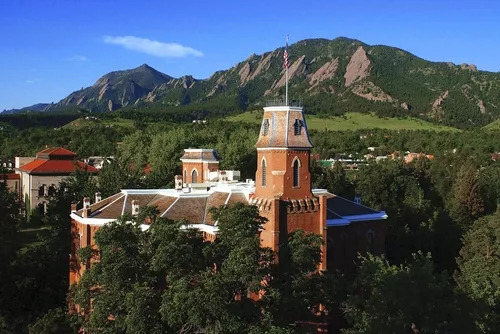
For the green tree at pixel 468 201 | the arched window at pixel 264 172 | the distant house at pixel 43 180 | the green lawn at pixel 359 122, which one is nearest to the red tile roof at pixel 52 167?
the distant house at pixel 43 180

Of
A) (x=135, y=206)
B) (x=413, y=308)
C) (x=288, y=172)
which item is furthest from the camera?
(x=135, y=206)

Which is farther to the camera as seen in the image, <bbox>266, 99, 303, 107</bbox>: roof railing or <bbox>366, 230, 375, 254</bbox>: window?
<bbox>366, 230, 375, 254</bbox>: window

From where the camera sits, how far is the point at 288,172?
32906 millimetres

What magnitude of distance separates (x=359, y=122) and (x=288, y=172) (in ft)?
460

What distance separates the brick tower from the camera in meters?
32.7

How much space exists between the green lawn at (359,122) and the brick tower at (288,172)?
12334 centimetres

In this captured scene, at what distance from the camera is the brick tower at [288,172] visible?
32656 mm

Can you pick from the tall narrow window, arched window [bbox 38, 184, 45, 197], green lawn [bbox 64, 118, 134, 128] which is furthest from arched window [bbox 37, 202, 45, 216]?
green lawn [bbox 64, 118, 134, 128]

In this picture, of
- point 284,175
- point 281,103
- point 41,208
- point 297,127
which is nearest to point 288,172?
point 284,175

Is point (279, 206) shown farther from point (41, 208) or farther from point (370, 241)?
point (41, 208)

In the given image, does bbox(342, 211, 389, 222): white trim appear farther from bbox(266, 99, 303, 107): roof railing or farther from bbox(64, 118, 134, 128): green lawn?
bbox(64, 118, 134, 128): green lawn

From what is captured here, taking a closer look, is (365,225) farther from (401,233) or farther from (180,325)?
(180,325)

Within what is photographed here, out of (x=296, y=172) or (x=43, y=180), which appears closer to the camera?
(x=296, y=172)

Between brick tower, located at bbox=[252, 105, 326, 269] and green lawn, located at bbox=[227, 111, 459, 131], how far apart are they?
123m
